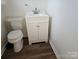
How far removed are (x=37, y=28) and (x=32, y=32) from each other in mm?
176

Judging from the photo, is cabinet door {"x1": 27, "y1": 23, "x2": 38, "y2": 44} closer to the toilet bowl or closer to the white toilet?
the white toilet

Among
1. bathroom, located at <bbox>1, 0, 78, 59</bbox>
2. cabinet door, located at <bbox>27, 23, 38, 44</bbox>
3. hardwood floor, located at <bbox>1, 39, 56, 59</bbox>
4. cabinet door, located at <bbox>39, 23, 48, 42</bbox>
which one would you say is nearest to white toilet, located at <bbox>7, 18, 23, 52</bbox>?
bathroom, located at <bbox>1, 0, 78, 59</bbox>

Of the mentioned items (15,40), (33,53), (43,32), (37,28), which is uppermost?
(37,28)

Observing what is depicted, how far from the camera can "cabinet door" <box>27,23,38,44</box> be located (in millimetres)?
2780

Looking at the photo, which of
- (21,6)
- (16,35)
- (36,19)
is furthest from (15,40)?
(21,6)

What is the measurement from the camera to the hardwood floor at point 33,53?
2355 mm

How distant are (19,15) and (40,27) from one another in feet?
2.75

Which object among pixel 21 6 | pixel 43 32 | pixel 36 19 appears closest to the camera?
pixel 36 19

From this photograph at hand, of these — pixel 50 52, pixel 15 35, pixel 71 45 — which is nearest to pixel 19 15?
pixel 15 35

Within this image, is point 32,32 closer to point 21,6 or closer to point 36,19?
point 36,19

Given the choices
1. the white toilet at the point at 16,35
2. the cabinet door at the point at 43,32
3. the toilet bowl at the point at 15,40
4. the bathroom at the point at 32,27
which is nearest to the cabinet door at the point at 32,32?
the bathroom at the point at 32,27

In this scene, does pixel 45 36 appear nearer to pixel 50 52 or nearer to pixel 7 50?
pixel 50 52

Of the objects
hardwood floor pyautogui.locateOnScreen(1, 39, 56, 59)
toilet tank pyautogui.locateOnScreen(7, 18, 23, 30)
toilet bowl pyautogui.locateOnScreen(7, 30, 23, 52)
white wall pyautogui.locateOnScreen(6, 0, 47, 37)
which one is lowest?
hardwood floor pyautogui.locateOnScreen(1, 39, 56, 59)

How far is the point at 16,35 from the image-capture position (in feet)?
8.11
